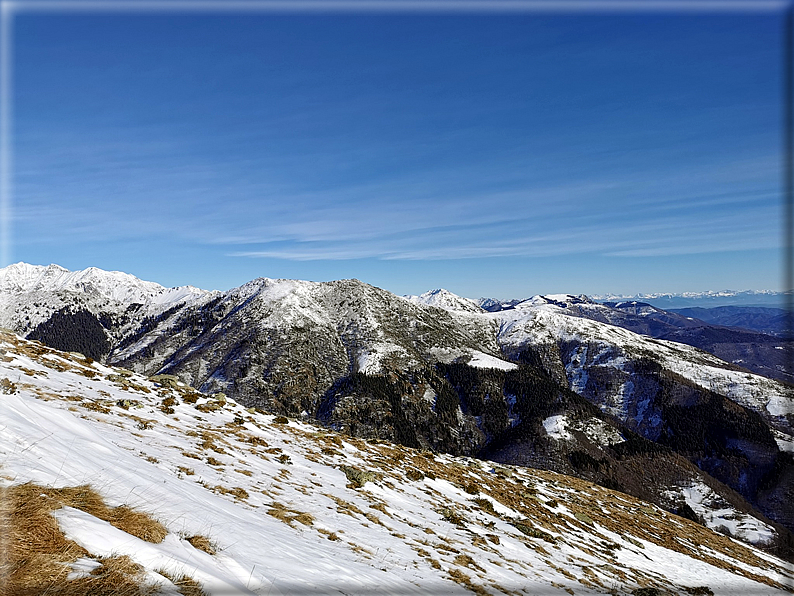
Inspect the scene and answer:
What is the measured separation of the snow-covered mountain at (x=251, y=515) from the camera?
6.34m

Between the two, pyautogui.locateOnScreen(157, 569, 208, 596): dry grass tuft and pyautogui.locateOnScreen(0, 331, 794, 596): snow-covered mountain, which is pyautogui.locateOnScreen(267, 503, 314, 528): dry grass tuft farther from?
pyautogui.locateOnScreen(157, 569, 208, 596): dry grass tuft

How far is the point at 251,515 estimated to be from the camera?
11031 mm

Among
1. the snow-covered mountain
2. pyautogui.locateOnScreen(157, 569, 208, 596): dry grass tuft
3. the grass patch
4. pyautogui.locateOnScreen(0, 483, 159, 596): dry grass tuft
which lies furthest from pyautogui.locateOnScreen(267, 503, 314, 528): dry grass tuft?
pyautogui.locateOnScreen(0, 483, 159, 596): dry grass tuft

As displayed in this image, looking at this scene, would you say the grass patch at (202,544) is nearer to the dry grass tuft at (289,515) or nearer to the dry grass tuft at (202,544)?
the dry grass tuft at (202,544)

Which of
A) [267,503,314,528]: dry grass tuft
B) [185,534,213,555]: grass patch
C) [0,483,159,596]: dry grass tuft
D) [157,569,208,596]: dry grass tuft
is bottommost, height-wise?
[267,503,314,528]: dry grass tuft

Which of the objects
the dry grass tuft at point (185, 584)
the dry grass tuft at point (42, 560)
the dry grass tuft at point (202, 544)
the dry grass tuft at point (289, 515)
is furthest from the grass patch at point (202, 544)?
the dry grass tuft at point (289, 515)

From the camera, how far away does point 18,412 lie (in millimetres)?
10773

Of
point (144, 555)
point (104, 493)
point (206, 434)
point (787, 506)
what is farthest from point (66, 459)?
point (787, 506)

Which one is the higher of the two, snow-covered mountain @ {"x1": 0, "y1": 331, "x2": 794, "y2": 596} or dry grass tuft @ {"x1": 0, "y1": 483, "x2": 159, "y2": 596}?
dry grass tuft @ {"x1": 0, "y1": 483, "x2": 159, "y2": 596}

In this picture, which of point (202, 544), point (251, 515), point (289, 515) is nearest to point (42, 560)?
point (202, 544)

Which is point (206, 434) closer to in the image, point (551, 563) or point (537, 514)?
point (551, 563)

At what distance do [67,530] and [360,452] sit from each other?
21.0m

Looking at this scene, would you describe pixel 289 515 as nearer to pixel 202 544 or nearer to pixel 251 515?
pixel 251 515

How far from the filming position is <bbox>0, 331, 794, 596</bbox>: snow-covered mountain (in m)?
6.34
